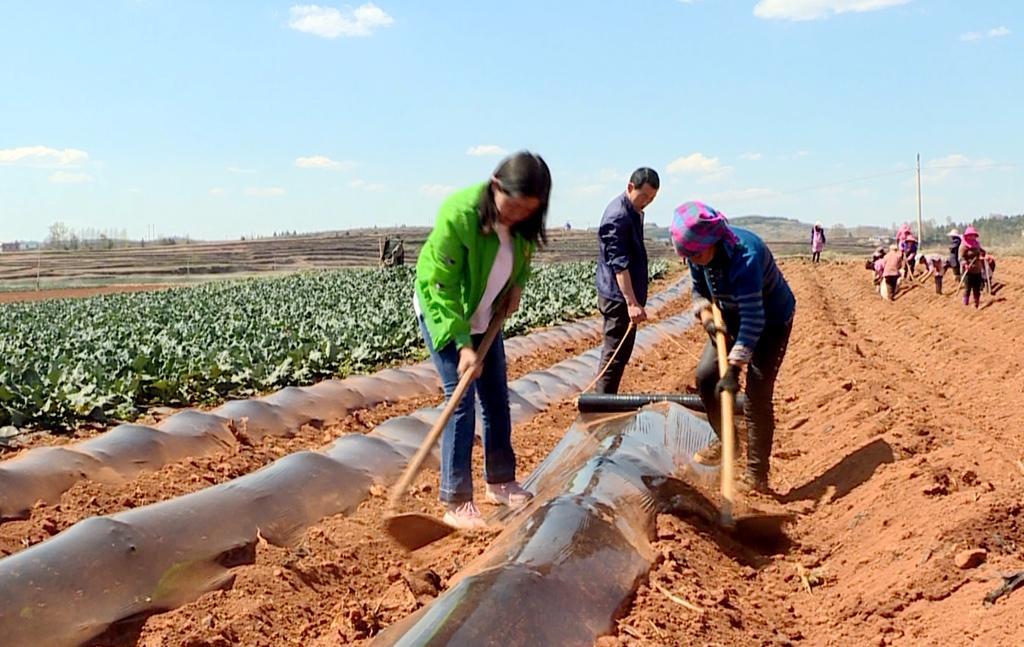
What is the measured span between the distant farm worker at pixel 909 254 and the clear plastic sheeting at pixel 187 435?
16.8 meters

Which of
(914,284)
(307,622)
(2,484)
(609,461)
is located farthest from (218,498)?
(914,284)

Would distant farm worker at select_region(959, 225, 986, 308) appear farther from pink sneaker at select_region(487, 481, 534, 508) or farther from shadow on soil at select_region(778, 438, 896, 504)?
pink sneaker at select_region(487, 481, 534, 508)

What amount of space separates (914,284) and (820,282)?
14.3 ft

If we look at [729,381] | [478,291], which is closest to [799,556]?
[729,381]

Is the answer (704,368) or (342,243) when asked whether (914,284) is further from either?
(342,243)

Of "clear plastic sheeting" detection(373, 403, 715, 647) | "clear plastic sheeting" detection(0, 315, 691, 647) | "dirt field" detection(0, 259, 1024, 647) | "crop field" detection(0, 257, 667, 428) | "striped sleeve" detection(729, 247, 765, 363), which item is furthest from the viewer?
"crop field" detection(0, 257, 667, 428)

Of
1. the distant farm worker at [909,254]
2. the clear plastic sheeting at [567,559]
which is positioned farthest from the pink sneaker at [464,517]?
the distant farm worker at [909,254]

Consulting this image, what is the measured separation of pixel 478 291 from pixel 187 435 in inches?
126

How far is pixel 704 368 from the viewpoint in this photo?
17.4 ft

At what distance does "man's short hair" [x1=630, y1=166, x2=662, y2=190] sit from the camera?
6285 millimetres

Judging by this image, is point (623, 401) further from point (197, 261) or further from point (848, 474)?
point (197, 261)

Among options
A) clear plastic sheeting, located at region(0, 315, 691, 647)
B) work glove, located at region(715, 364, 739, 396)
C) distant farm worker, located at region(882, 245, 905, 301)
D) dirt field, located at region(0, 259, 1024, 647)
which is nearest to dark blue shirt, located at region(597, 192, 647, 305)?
clear plastic sheeting, located at region(0, 315, 691, 647)

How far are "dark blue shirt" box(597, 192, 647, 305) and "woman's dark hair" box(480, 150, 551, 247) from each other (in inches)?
91.8

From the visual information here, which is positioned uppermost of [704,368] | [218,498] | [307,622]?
[704,368]
